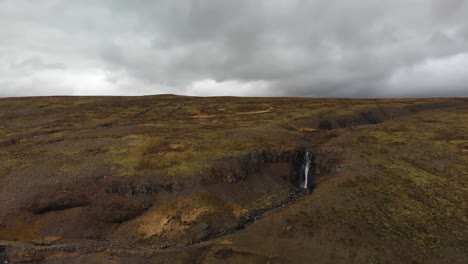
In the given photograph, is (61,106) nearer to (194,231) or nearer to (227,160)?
(227,160)

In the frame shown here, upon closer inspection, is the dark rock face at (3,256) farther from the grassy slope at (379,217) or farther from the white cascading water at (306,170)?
the white cascading water at (306,170)

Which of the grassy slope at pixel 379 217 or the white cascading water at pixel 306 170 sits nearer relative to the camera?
the grassy slope at pixel 379 217

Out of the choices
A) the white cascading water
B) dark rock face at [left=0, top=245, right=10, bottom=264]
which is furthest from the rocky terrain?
the white cascading water

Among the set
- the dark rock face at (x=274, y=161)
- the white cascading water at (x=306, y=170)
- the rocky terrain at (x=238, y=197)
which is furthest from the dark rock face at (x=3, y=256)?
the white cascading water at (x=306, y=170)

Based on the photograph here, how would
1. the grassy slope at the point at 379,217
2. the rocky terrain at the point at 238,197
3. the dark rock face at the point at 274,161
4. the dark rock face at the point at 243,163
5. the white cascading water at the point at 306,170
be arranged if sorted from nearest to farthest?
the grassy slope at the point at 379,217
the rocky terrain at the point at 238,197
the dark rock face at the point at 243,163
the dark rock face at the point at 274,161
the white cascading water at the point at 306,170

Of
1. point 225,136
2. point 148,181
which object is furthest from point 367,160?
point 148,181

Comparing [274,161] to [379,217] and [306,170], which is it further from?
[379,217]

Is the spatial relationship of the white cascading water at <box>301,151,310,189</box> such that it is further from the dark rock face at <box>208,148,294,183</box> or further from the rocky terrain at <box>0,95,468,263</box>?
the dark rock face at <box>208,148,294,183</box>

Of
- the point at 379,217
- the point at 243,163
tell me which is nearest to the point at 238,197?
the point at 243,163
